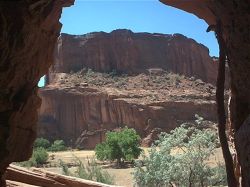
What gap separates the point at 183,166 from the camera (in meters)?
16.4

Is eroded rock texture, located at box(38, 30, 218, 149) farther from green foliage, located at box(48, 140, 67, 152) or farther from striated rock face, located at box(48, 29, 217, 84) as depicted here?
green foliage, located at box(48, 140, 67, 152)

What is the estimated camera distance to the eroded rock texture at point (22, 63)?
447 cm

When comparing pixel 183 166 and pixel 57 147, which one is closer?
pixel 183 166

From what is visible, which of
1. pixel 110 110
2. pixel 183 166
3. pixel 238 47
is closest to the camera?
pixel 238 47

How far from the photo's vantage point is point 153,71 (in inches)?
2830

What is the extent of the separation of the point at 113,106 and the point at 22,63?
5485cm

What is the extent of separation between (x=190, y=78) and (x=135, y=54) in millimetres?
10995

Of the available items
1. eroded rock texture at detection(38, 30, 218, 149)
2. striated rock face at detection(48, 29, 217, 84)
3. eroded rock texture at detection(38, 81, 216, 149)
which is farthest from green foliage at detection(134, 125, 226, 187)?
striated rock face at detection(48, 29, 217, 84)

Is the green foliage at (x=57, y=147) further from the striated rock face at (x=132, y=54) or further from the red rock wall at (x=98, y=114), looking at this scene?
the striated rock face at (x=132, y=54)

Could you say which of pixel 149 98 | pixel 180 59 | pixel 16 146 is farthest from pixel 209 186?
pixel 180 59

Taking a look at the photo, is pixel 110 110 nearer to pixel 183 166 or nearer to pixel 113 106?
pixel 113 106

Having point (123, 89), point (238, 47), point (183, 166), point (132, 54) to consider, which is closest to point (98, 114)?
point (123, 89)

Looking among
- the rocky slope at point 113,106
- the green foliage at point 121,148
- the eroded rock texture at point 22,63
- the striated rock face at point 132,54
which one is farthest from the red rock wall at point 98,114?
the eroded rock texture at point 22,63

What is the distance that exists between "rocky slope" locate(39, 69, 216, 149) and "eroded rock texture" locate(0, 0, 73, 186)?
155ft
